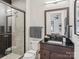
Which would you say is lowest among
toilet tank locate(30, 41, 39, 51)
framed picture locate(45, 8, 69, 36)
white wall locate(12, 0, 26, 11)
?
toilet tank locate(30, 41, 39, 51)

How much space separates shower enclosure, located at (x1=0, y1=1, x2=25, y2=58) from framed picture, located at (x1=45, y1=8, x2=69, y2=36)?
3.52 feet

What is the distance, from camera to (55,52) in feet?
8.82

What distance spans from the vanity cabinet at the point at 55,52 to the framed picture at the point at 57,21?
56 cm

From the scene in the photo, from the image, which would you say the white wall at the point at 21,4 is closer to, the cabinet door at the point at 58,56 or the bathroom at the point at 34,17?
the bathroom at the point at 34,17

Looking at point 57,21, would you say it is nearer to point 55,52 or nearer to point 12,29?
point 55,52

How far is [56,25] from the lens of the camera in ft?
10.5

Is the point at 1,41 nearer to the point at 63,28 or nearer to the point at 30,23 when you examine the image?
the point at 30,23

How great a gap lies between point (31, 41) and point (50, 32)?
0.86 metres

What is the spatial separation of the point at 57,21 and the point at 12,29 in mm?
1957

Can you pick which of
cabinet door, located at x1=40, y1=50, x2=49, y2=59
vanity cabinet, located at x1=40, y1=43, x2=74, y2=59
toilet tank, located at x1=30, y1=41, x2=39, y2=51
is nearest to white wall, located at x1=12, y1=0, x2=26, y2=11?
toilet tank, located at x1=30, y1=41, x2=39, y2=51

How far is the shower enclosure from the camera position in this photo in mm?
3935

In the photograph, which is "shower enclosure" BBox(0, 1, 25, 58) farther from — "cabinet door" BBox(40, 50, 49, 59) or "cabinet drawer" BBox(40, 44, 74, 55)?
"cabinet drawer" BBox(40, 44, 74, 55)

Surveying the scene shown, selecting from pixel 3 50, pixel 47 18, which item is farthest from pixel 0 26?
pixel 47 18

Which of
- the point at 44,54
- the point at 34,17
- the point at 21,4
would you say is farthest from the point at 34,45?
the point at 21,4
